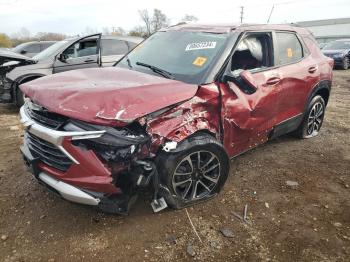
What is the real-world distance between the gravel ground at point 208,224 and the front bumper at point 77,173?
1.61 feet

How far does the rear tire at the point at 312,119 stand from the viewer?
5.64m

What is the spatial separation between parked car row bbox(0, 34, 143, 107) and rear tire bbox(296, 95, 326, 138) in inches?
174

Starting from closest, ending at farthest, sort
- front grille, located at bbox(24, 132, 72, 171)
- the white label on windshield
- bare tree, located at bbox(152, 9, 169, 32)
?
front grille, located at bbox(24, 132, 72, 171)
the white label on windshield
bare tree, located at bbox(152, 9, 169, 32)

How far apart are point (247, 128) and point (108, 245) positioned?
2.04 m

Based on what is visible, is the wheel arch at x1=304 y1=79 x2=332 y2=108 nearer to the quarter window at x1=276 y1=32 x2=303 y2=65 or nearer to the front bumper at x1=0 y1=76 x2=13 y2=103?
the quarter window at x1=276 y1=32 x2=303 y2=65

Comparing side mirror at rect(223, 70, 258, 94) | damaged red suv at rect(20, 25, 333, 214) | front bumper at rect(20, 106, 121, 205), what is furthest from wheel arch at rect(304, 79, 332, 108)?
front bumper at rect(20, 106, 121, 205)

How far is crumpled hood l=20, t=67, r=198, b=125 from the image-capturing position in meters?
2.96

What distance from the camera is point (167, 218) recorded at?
11.8 feet

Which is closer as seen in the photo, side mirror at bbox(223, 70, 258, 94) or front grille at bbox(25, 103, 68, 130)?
front grille at bbox(25, 103, 68, 130)

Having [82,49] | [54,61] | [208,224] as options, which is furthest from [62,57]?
[208,224]

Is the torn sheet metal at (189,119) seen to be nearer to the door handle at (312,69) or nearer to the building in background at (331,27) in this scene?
the door handle at (312,69)

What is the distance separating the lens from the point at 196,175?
3701 mm

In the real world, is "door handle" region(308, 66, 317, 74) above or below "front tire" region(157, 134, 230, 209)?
above

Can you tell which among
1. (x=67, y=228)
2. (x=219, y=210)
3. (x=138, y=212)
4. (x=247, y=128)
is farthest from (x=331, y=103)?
(x=67, y=228)
